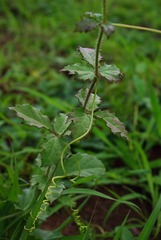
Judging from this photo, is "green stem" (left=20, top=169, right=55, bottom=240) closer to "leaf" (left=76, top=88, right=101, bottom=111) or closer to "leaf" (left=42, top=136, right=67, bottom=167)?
"leaf" (left=42, top=136, right=67, bottom=167)

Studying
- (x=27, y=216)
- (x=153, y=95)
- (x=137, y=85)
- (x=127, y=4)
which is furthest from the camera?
(x=127, y=4)

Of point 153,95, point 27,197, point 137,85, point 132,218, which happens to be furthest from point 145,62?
point 27,197

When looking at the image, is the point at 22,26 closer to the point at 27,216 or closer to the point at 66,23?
the point at 66,23

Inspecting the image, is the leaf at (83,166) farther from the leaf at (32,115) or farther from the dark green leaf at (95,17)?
the dark green leaf at (95,17)

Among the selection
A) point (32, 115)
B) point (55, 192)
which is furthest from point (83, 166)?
point (32, 115)

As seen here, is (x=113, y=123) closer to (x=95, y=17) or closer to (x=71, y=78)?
(x=95, y=17)
